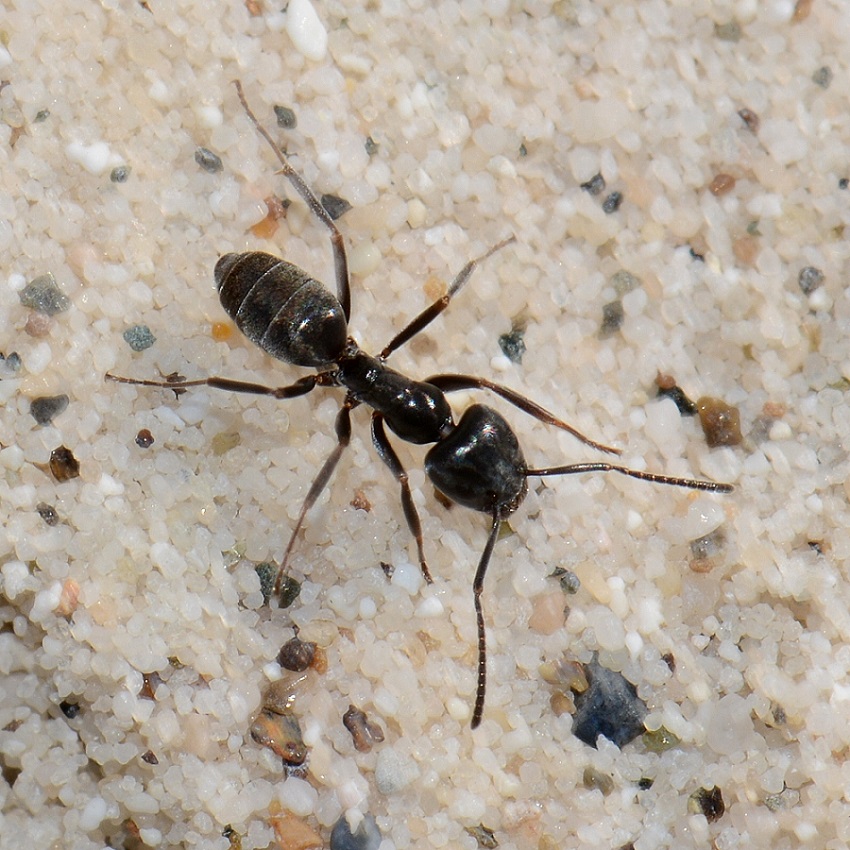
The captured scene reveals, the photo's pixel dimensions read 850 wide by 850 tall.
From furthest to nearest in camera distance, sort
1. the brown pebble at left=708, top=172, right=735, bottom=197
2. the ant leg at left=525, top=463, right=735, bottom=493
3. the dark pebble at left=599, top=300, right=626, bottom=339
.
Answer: the brown pebble at left=708, top=172, right=735, bottom=197 < the dark pebble at left=599, top=300, right=626, bottom=339 < the ant leg at left=525, top=463, right=735, bottom=493

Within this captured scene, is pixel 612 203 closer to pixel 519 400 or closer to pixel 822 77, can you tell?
pixel 519 400

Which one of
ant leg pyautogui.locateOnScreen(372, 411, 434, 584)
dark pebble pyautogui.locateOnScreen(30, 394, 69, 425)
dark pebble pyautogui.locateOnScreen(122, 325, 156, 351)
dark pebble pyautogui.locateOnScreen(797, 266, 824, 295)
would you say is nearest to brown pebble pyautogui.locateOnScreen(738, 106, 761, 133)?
dark pebble pyautogui.locateOnScreen(797, 266, 824, 295)

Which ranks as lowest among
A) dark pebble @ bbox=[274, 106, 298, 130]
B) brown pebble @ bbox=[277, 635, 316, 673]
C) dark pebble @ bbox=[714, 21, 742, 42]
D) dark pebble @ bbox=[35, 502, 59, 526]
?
brown pebble @ bbox=[277, 635, 316, 673]

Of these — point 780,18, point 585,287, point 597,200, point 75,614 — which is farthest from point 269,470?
point 780,18

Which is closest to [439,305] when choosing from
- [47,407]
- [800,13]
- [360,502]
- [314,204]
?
[314,204]

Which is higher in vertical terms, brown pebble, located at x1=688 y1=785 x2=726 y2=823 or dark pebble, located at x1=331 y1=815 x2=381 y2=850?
brown pebble, located at x1=688 y1=785 x2=726 y2=823

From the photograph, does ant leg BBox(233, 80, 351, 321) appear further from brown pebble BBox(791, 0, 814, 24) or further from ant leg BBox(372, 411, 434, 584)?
brown pebble BBox(791, 0, 814, 24)

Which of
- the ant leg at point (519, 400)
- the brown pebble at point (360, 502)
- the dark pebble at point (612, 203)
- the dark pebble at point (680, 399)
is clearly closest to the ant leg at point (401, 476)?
the brown pebble at point (360, 502)
